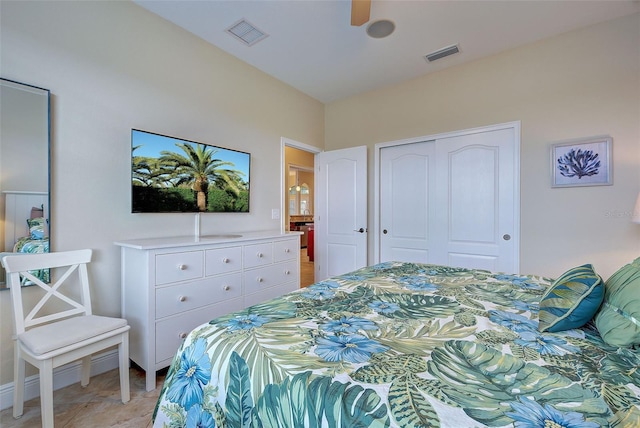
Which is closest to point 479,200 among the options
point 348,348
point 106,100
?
point 348,348

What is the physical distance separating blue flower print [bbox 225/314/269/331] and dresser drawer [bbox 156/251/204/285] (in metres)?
1.10

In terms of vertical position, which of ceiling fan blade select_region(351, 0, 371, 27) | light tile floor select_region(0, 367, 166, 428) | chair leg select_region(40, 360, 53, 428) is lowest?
light tile floor select_region(0, 367, 166, 428)

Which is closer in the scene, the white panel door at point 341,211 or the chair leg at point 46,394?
the chair leg at point 46,394

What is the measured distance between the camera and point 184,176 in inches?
96.6

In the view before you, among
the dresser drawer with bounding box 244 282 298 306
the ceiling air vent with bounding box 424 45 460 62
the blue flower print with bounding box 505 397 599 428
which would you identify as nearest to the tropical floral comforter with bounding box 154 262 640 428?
the blue flower print with bounding box 505 397 599 428

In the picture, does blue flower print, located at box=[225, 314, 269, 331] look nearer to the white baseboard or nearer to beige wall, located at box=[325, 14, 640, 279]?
the white baseboard

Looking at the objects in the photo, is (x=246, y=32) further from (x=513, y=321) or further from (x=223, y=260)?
(x=513, y=321)

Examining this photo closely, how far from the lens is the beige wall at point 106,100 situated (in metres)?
1.75

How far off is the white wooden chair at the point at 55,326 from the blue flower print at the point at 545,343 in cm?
208

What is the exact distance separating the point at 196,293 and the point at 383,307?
4.97 feet

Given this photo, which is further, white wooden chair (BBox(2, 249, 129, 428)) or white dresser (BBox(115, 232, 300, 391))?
white dresser (BBox(115, 232, 300, 391))

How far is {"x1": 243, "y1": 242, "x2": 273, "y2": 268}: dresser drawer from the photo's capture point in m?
2.46

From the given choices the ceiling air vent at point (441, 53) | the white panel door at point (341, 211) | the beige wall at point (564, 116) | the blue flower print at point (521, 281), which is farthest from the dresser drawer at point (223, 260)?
the ceiling air vent at point (441, 53)

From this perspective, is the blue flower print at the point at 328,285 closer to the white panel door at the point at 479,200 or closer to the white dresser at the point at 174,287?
the white dresser at the point at 174,287
